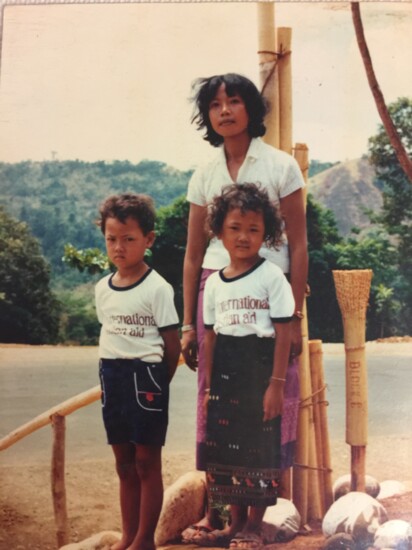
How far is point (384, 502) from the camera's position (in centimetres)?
271

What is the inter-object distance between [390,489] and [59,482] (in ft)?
3.79

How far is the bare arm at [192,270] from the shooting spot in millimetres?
2600

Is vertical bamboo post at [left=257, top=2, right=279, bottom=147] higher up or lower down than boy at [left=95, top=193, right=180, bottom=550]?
higher up

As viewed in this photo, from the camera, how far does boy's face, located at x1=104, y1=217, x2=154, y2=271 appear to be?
256cm

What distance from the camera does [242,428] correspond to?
8.25 feet

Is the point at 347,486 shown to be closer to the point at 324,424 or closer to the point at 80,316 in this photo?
the point at 324,424

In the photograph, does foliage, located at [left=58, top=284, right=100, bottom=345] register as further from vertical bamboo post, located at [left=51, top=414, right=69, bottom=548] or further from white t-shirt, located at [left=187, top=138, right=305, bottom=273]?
white t-shirt, located at [left=187, top=138, right=305, bottom=273]

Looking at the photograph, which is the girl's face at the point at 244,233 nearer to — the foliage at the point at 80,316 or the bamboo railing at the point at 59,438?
the foliage at the point at 80,316

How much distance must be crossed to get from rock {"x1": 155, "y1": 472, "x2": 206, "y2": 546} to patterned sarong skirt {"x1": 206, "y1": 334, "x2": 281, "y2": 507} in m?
0.09

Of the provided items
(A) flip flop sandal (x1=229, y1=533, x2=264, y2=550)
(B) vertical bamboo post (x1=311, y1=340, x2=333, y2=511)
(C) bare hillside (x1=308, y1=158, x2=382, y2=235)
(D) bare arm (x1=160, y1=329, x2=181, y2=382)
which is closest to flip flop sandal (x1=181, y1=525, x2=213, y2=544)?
(A) flip flop sandal (x1=229, y1=533, x2=264, y2=550)

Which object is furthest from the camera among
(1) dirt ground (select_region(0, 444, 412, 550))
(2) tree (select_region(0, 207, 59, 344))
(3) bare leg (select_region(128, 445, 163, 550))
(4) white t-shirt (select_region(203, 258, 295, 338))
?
(2) tree (select_region(0, 207, 59, 344))

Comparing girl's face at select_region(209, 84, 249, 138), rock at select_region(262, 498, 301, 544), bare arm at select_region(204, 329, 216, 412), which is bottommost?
rock at select_region(262, 498, 301, 544)

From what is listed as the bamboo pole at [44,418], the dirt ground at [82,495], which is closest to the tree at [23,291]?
the bamboo pole at [44,418]

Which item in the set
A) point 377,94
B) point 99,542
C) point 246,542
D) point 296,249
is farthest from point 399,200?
point 99,542
